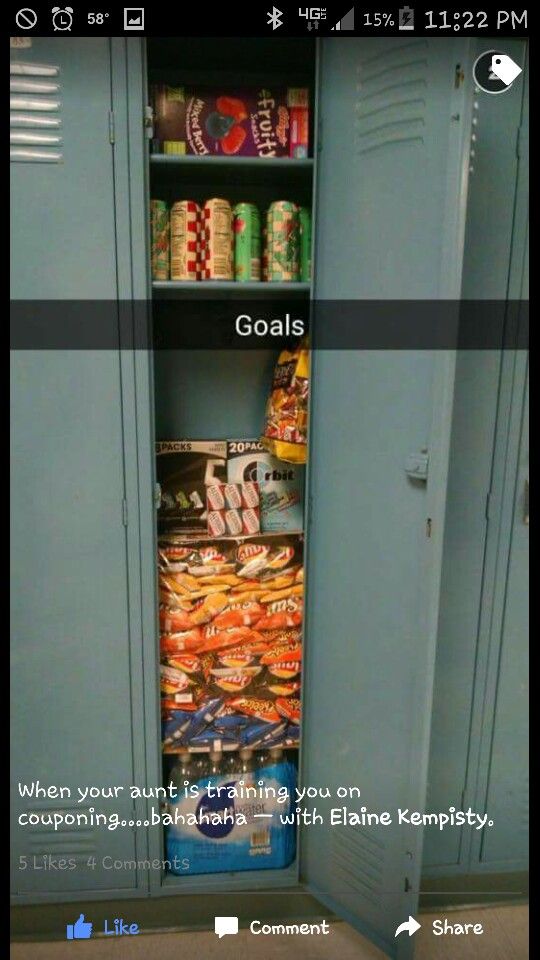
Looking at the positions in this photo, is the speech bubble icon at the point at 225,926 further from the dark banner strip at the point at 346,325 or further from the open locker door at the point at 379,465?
the dark banner strip at the point at 346,325

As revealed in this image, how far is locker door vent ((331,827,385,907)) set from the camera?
4.00 ft

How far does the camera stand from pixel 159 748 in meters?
1.32

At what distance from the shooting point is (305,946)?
125 cm

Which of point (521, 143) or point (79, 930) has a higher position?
point (521, 143)

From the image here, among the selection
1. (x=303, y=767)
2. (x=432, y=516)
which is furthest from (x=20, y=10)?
(x=303, y=767)

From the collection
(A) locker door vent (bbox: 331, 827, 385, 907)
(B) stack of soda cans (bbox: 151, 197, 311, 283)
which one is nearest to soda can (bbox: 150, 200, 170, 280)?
(B) stack of soda cans (bbox: 151, 197, 311, 283)

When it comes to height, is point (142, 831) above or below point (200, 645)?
below

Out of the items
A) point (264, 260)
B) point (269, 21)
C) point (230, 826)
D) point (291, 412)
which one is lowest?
point (230, 826)

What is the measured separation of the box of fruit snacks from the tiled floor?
0.39 m

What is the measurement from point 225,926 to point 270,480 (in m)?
1.01

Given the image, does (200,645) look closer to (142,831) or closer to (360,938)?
(142,831)

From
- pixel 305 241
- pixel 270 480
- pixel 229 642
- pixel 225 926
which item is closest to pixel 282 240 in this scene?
pixel 305 241

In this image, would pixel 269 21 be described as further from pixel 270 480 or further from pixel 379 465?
pixel 270 480
